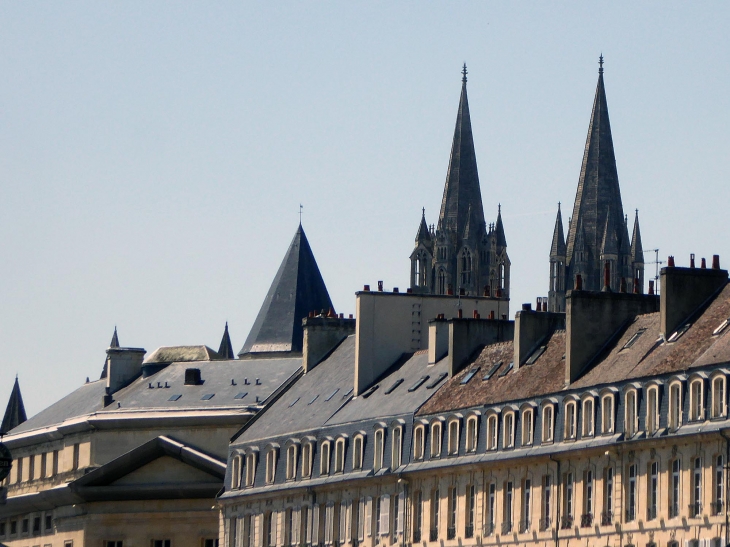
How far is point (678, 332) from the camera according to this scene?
6331 cm

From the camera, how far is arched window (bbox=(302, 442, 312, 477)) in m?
78.1

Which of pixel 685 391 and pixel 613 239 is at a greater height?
pixel 613 239

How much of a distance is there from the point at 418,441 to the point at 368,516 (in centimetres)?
366

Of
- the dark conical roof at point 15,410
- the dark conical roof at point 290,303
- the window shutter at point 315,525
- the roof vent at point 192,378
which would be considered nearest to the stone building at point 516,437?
the window shutter at point 315,525

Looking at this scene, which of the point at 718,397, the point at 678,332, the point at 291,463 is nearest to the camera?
the point at 718,397

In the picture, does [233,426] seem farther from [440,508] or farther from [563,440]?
[563,440]

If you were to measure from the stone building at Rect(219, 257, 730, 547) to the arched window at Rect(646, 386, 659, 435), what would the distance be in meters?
0.06

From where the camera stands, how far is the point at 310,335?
91.3 metres

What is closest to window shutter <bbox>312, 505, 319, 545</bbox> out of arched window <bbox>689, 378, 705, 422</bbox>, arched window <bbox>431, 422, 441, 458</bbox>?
arched window <bbox>431, 422, 441, 458</bbox>

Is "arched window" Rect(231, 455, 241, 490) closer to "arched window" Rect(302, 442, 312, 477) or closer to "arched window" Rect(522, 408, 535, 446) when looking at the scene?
"arched window" Rect(302, 442, 312, 477)

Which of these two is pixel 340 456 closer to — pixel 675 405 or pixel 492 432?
pixel 492 432

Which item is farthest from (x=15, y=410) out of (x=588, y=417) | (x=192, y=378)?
(x=588, y=417)

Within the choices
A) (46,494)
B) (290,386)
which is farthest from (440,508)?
(46,494)

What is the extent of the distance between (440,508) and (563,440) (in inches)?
302
